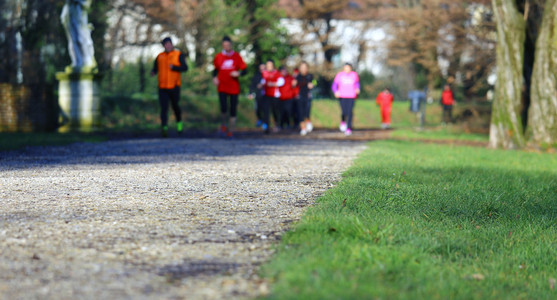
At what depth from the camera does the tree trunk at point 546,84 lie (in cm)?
1375

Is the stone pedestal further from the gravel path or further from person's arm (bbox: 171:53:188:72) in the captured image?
the gravel path

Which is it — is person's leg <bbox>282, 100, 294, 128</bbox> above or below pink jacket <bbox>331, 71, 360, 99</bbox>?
below

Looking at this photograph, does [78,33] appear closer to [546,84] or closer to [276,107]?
[276,107]

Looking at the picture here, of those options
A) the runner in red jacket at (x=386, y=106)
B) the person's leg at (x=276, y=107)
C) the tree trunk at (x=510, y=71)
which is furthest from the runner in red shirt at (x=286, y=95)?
the tree trunk at (x=510, y=71)

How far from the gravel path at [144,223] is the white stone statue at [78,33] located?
9302 millimetres

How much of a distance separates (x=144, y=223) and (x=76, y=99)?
13836 mm

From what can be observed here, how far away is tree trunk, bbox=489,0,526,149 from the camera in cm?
1447

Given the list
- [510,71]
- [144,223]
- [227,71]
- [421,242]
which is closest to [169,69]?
[227,71]

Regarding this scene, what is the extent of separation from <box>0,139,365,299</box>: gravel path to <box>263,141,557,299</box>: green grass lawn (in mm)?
230

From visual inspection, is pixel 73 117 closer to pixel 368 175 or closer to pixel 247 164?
pixel 247 164

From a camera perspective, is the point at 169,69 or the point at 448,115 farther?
the point at 448,115

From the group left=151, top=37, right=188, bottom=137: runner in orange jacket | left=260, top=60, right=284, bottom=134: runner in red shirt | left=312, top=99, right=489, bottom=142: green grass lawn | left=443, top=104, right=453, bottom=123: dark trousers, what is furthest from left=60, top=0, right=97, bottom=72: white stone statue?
left=443, top=104, right=453, bottom=123: dark trousers

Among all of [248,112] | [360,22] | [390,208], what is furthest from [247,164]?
[360,22]

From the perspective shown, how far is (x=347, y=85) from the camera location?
17.7 m
